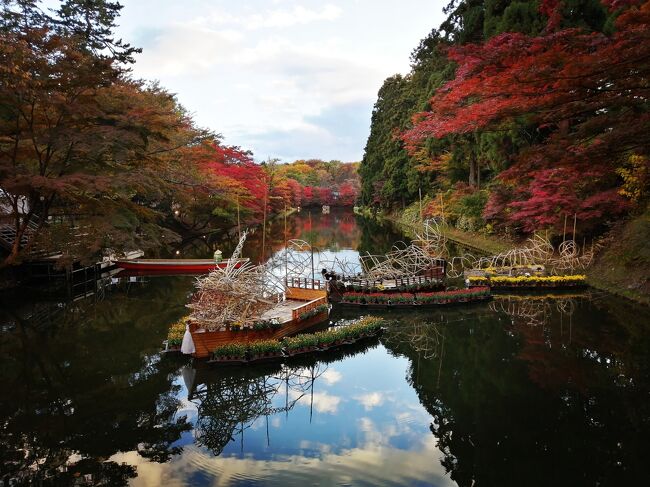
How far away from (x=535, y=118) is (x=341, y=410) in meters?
8.84

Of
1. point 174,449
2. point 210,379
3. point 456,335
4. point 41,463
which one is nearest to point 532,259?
point 456,335

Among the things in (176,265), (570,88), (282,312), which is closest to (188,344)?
→ (282,312)

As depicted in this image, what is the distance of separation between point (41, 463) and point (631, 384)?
1155 centimetres

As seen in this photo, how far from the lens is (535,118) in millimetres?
11656

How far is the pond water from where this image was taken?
23.2 feet

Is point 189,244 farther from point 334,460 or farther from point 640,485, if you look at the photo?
point 640,485

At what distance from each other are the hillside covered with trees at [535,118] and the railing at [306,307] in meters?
6.77

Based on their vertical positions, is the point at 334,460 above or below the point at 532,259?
below

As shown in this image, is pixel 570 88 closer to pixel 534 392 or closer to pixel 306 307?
pixel 534 392

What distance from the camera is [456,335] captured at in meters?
13.8

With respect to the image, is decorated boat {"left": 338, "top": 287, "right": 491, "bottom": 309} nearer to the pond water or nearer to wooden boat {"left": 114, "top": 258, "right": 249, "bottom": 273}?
the pond water

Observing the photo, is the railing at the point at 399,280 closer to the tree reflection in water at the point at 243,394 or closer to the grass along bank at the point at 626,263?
the tree reflection in water at the point at 243,394

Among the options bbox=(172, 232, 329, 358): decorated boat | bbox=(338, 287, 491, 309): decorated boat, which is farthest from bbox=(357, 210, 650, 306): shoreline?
bbox=(172, 232, 329, 358): decorated boat

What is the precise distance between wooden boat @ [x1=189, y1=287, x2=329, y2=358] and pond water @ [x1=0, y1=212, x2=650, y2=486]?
0.71m
